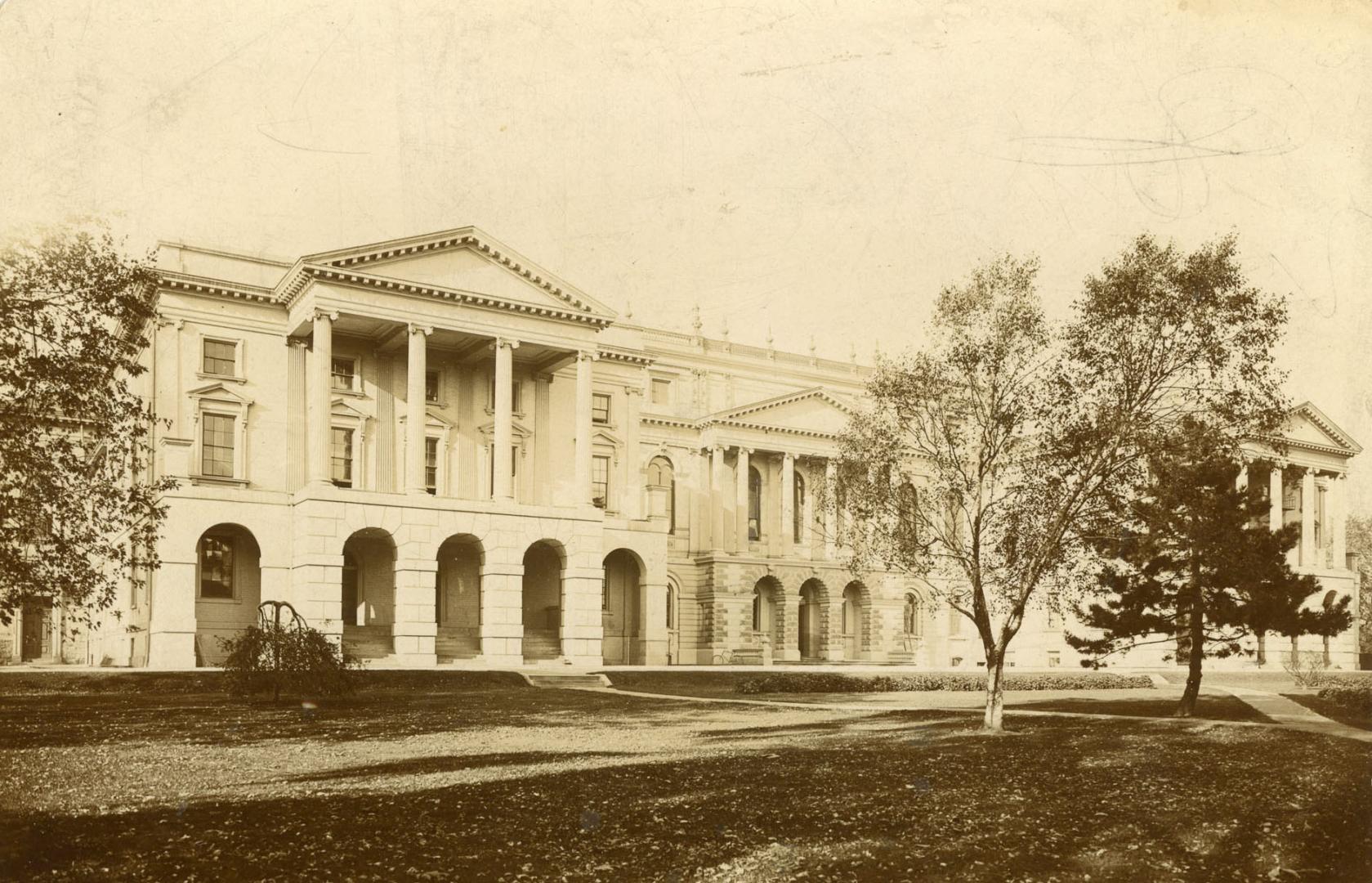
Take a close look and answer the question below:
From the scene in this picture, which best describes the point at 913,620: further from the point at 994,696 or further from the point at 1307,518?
the point at 994,696

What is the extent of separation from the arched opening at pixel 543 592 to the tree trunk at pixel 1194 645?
79.4 feet

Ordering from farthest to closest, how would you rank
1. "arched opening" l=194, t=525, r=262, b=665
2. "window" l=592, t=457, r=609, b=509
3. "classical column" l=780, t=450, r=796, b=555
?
"classical column" l=780, t=450, r=796, b=555
"window" l=592, t=457, r=609, b=509
"arched opening" l=194, t=525, r=262, b=665

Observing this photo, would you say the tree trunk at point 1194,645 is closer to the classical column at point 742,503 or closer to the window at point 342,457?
the window at point 342,457

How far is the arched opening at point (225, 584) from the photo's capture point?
37.4 meters

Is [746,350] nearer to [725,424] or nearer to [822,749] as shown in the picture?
[725,424]

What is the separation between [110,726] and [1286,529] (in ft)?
81.5

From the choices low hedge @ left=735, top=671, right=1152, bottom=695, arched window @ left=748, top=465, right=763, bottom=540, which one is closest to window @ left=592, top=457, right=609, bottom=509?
arched window @ left=748, top=465, right=763, bottom=540

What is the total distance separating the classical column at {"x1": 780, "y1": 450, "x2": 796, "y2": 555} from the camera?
59.6 meters

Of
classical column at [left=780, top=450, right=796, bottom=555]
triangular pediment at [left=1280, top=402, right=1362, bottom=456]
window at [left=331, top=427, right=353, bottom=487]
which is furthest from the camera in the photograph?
classical column at [left=780, top=450, right=796, bottom=555]

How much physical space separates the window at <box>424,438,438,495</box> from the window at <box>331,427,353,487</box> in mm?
2974

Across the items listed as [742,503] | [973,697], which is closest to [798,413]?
[742,503]

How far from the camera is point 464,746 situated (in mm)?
17891

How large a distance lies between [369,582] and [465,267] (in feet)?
39.1

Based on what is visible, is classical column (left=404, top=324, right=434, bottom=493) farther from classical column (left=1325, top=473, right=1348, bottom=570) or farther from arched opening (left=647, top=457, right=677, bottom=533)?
classical column (left=1325, top=473, right=1348, bottom=570)
